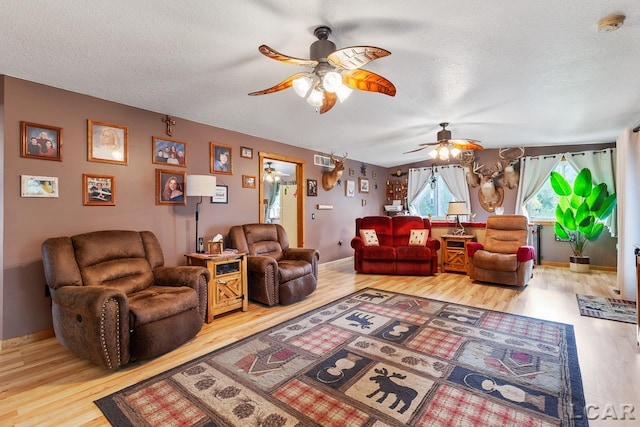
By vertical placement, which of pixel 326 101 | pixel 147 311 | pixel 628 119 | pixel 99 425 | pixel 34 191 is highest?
pixel 628 119

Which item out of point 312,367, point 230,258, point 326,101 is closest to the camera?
point 312,367

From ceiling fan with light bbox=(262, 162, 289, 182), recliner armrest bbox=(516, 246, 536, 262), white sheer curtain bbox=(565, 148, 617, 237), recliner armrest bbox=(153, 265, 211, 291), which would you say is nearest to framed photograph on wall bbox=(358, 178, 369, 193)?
ceiling fan with light bbox=(262, 162, 289, 182)

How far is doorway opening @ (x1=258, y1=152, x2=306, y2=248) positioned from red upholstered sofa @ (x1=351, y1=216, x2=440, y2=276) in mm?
1207

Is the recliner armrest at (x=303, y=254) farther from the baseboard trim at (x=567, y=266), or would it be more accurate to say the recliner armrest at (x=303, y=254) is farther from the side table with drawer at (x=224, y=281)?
the baseboard trim at (x=567, y=266)

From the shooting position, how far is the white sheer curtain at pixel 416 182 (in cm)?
754

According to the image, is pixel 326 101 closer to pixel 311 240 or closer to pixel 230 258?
pixel 230 258

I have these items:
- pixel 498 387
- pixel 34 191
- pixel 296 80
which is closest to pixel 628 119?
pixel 498 387

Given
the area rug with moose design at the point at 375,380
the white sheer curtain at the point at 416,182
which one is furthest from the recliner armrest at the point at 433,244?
the white sheer curtain at the point at 416,182

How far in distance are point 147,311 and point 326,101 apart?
7.32 feet

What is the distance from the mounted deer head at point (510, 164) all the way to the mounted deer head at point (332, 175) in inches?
131

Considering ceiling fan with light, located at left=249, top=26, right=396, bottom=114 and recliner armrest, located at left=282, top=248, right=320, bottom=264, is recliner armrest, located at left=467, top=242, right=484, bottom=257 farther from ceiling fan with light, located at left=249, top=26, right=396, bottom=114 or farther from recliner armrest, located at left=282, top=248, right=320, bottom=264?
ceiling fan with light, located at left=249, top=26, right=396, bottom=114

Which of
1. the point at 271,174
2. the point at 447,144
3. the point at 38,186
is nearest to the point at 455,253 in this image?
the point at 447,144

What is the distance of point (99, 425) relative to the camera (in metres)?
1.67

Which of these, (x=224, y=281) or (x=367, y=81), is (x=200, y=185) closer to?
(x=224, y=281)
